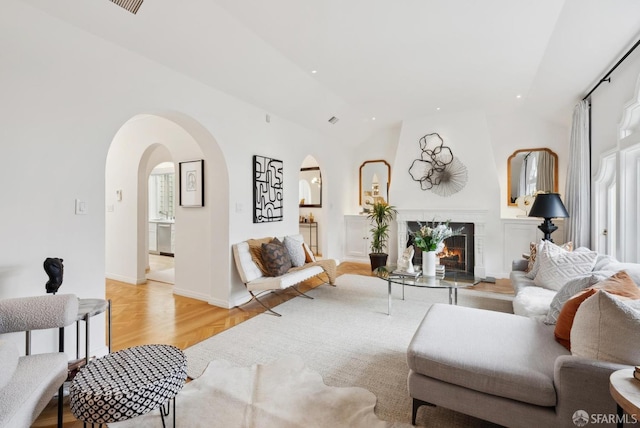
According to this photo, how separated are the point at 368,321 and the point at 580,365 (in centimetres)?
211

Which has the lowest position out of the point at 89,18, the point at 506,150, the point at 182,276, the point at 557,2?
the point at 182,276

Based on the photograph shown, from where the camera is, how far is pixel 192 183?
4074 mm

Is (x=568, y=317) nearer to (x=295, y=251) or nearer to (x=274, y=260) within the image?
(x=274, y=260)

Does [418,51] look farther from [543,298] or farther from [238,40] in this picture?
[543,298]

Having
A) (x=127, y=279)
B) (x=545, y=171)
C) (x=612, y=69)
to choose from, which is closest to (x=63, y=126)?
(x=127, y=279)

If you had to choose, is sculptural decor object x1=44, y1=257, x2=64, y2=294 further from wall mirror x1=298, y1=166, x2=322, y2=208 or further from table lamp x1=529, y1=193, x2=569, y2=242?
wall mirror x1=298, y1=166, x2=322, y2=208

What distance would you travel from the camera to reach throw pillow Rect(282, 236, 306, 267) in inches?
166

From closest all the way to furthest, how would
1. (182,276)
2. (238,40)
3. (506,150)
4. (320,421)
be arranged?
(320,421) < (238,40) < (182,276) < (506,150)

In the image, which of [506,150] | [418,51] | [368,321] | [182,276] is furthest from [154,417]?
[506,150]

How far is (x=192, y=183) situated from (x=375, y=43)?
280 cm

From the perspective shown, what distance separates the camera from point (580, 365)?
4.37 feet

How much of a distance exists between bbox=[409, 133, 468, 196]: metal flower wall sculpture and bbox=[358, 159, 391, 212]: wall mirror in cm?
77

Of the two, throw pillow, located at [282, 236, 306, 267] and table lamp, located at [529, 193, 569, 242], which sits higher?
table lamp, located at [529, 193, 569, 242]

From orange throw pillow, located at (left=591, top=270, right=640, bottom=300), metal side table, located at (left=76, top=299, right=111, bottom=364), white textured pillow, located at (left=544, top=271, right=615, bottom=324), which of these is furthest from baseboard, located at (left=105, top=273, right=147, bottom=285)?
orange throw pillow, located at (left=591, top=270, right=640, bottom=300)
